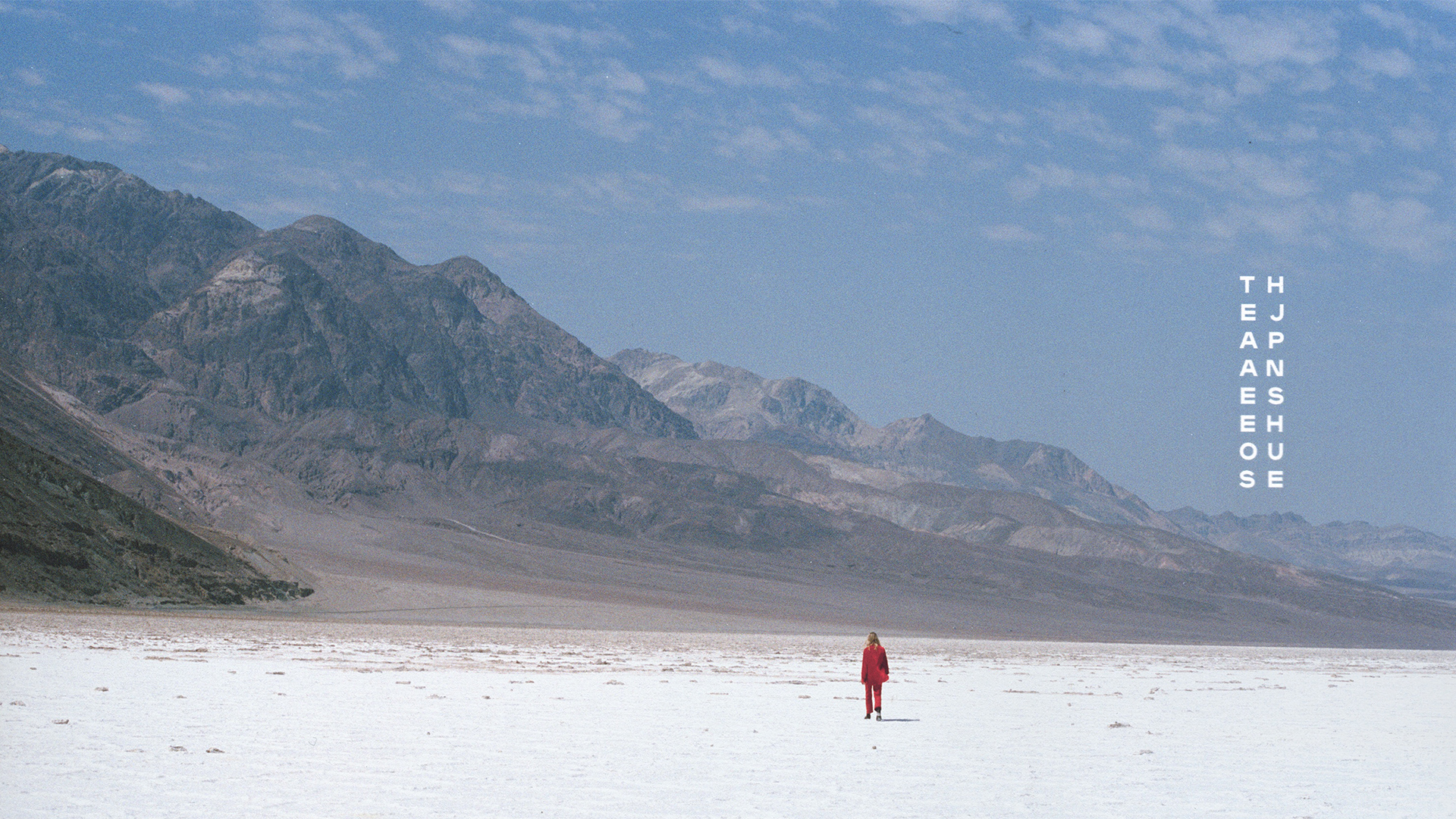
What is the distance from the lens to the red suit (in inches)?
699

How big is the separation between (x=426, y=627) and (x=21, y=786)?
4307 centimetres

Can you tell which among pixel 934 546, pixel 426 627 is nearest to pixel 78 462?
pixel 426 627

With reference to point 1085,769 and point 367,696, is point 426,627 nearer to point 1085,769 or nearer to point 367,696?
point 367,696

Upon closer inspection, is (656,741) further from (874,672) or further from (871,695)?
(871,695)

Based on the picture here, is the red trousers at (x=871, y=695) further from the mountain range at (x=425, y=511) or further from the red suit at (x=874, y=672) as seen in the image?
the mountain range at (x=425, y=511)

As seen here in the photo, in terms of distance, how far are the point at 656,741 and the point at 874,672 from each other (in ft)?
13.2

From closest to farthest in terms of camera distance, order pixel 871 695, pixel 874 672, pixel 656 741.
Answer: pixel 656 741 < pixel 874 672 < pixel 871 695

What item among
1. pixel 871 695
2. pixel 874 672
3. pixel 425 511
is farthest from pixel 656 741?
pixel 425 511

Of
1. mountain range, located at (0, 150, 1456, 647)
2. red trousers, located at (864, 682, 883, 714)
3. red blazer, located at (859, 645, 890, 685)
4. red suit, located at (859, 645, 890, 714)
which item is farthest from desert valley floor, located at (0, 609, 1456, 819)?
mountain range, located at (0, 150, 1456, 647)

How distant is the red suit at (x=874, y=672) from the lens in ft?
58.2

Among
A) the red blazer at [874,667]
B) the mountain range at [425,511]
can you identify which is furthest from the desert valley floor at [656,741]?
the mountain range at [425,511]

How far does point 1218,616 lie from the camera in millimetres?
119500

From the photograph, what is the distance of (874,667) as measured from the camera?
17766mm

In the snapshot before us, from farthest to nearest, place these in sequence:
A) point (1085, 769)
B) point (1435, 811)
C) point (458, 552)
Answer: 1. point (458, 552)
2. point (1085, 769)
3. point (1435, 811)
